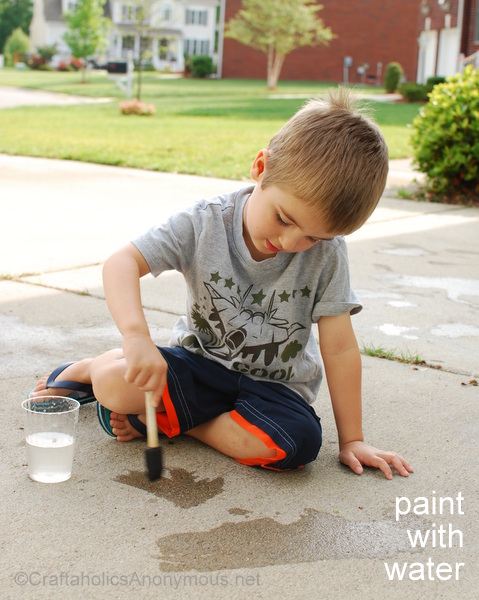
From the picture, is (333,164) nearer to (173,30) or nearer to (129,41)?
(129,41)

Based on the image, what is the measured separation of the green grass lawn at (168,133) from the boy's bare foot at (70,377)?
5.49 ft

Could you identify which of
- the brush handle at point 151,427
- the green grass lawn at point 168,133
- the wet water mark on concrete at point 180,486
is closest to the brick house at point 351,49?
the green grass lawn at point 168,133

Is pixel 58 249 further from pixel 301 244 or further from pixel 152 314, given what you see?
pixel 301 244

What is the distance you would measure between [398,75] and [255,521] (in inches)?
1264

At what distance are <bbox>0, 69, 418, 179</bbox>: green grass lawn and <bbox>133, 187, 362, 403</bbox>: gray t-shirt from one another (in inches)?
51.1

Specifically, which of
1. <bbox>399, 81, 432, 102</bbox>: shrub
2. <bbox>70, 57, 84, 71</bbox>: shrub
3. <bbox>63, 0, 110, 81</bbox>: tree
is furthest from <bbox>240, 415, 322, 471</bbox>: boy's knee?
<bbox>70, 57, 84, 71</bbox>: shrub

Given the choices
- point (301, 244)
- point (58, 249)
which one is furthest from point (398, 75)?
point (301, 244)

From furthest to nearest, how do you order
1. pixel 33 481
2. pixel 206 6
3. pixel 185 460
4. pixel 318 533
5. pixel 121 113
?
pixel 206 6 < pixel 121 113 < pixel 185 460 < pixel 33 481 < pixel 318 533

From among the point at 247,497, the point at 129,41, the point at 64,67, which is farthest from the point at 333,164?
the point at 64,67

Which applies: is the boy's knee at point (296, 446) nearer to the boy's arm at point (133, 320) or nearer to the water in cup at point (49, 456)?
the boy's arm at point (133, 320)

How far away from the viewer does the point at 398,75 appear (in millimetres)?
31969

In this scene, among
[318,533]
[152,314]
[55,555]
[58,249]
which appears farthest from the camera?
[58,249]

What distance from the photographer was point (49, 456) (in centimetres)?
201

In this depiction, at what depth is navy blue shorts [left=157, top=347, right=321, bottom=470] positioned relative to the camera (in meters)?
2.14
